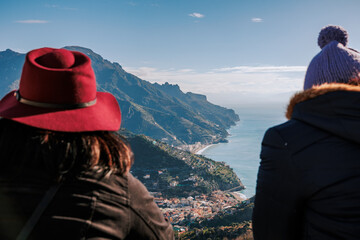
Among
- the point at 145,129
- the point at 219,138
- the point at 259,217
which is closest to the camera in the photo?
the point at 259,217

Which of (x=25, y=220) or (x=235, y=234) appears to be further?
(x=235, y=234)

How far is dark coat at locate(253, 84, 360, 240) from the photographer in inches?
33.8

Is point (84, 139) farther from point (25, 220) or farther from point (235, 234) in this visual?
point (235, 234)

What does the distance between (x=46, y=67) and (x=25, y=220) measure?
495mm

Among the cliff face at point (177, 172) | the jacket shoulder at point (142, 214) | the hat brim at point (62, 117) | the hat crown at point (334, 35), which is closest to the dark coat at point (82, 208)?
the jacket shoulder at point (142, 214)

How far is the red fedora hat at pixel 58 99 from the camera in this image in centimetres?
79

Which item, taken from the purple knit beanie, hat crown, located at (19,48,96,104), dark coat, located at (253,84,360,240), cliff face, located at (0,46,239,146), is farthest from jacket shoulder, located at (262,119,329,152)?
cliff face, located at (0,46,239,146)

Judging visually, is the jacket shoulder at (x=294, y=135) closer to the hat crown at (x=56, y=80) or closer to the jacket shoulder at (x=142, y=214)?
the jacket shoulder at (x=142, y=214)

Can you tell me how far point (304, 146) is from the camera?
36.1 inches

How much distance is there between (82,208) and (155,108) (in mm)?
145423

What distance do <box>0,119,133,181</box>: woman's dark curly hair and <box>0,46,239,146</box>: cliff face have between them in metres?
97.0

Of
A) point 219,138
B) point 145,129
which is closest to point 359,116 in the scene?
point 219,138

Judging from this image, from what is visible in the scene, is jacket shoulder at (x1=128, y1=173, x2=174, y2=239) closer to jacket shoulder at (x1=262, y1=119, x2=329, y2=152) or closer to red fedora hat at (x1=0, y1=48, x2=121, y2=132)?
red fedora hat at (x1=0, y1=48, x2=121, y2=132)

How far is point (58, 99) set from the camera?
831 millimetres
